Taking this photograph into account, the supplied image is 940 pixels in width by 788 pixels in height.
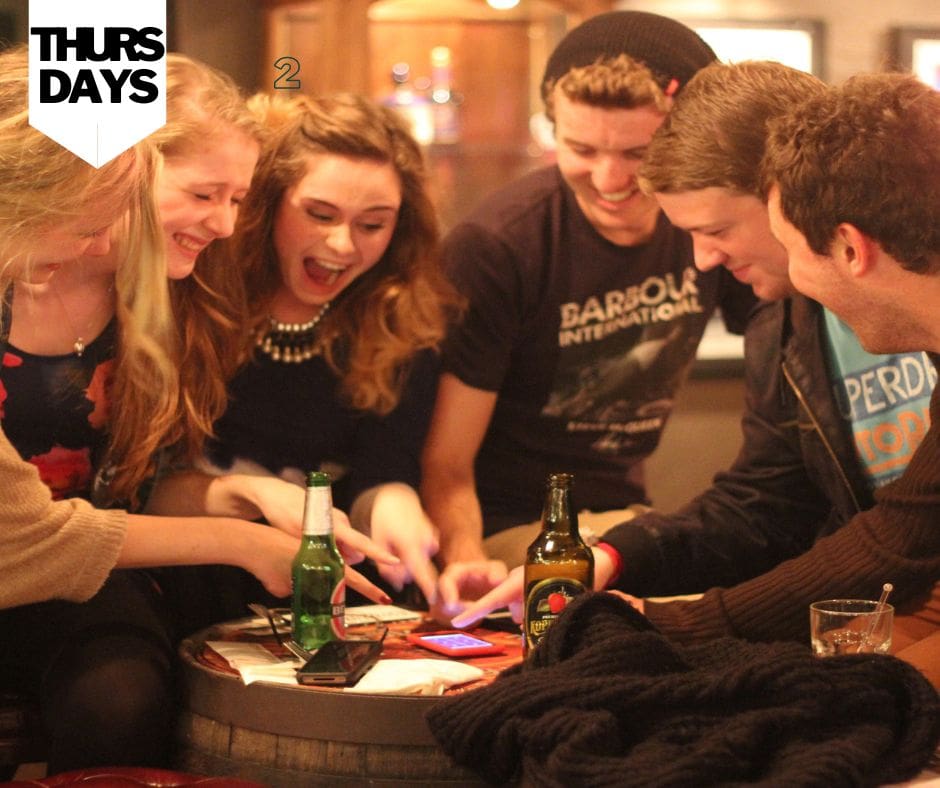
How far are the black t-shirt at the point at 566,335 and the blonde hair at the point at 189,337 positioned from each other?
457 mm

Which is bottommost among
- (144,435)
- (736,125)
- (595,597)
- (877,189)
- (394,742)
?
(394,742)

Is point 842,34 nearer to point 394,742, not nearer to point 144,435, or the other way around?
point 144,435

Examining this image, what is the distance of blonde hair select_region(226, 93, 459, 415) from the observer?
6.98ft

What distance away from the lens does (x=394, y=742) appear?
4.79 feet

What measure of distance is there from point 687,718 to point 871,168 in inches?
26.2

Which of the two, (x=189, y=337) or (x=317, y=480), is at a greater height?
(x=189, y=337)

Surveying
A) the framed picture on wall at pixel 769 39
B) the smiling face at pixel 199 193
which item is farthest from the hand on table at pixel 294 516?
the framed picture on wall at pixel 769 39

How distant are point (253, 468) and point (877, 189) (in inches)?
43.1

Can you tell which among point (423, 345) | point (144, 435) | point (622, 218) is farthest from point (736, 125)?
point (144, 435)

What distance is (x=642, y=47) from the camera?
230 centimetres

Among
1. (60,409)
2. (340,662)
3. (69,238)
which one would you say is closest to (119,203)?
(69,238)

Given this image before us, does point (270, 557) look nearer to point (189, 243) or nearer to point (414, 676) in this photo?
point (414, 676)

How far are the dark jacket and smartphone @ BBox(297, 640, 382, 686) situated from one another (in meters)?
0.52

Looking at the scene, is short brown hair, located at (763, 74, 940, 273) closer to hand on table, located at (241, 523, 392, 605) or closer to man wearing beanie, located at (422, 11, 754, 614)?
man wearing beanie, located at (422, 11, 754, 614)
